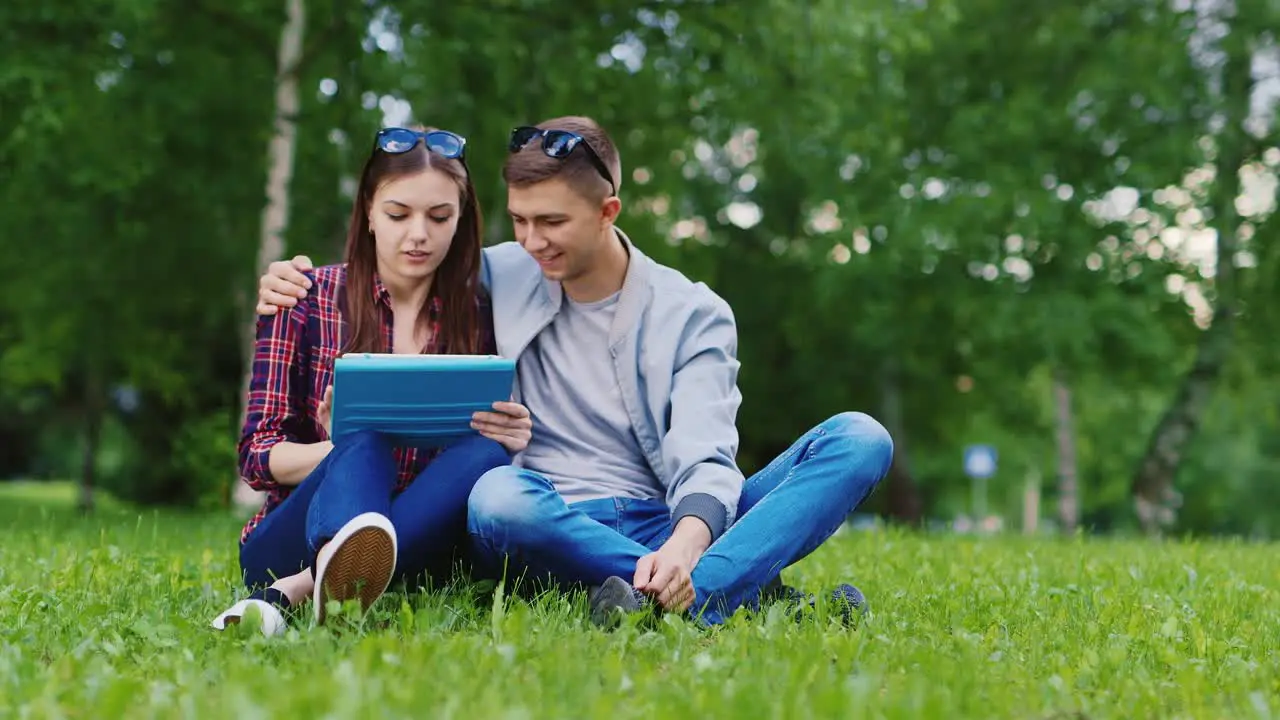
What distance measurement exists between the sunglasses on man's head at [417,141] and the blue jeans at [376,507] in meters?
0.85

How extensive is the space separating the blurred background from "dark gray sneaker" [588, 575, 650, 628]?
7651 millimetres

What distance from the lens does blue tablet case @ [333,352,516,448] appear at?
3.22 meters

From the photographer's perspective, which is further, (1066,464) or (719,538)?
(1066,464)

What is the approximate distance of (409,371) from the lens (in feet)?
10.6

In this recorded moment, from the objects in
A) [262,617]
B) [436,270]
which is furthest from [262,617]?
[436,270]

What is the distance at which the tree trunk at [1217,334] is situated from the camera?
1516 cm

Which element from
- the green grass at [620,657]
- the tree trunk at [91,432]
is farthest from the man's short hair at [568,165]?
the tree trunk at [91,432]

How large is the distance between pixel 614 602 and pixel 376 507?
25.8 inches

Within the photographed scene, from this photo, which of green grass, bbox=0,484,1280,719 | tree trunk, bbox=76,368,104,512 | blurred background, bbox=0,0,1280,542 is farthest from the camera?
tree trunk, bbox=76,368,104,512

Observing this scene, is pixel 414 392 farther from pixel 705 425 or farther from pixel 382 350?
pixel 705 425

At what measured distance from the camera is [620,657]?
9.34 ft

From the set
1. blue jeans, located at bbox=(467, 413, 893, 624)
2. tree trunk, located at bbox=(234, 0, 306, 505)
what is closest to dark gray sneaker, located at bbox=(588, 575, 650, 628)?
blue jeans, located at bbox=(467, 413, 893, 624)

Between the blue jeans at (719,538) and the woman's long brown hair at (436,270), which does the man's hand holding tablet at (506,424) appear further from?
the woman's long brown hair at (436,270)

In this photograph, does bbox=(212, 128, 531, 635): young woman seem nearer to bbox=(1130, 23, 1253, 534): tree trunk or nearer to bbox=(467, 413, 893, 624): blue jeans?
bbox=(467, 413, 893, 624): blue jeans
